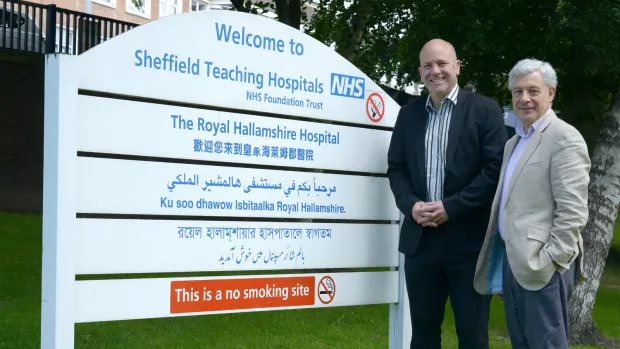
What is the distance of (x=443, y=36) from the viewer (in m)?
10.9

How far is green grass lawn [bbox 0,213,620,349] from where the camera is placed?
23.5ft

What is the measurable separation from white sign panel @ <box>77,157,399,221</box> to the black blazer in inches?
15.0

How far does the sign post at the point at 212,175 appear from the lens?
3.92 m

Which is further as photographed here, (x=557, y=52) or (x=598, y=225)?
(x=557, y=52)

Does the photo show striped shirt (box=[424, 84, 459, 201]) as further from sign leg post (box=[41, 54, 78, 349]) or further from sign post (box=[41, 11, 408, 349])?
sign leg post (box=[41, 54, 78, 349])

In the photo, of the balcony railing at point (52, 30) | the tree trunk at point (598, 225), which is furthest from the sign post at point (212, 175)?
the balcony railing at point (52, 30)

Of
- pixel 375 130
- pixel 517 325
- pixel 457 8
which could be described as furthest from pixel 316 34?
pixel 517 325

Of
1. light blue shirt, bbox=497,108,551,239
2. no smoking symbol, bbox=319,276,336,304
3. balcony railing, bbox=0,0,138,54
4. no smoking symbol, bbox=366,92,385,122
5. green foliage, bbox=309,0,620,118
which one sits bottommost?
no smoking symbol, bbox=319,276,336,304

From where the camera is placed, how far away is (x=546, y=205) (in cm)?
410

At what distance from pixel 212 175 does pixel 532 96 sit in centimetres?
164

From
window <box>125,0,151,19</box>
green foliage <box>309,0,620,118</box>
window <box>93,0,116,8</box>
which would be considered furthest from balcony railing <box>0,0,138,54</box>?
window <box>125,0,151,19</box>

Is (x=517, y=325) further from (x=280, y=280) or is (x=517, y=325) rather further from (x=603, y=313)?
(x=603, y=313)

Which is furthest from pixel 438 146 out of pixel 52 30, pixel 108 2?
pixel 108 2

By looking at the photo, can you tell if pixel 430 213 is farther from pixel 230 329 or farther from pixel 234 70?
pixel 230 329
